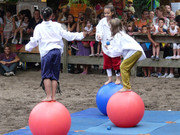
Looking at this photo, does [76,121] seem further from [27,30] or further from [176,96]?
[27,30]

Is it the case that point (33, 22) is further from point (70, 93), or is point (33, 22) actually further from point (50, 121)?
point (50, 121)

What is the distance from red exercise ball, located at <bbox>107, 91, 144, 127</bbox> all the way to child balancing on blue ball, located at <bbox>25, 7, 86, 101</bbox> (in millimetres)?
1082

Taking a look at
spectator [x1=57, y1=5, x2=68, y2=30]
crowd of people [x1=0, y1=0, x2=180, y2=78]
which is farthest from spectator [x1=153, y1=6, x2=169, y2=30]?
spectator [x1=57, y1=5, x2=68, y2=30]

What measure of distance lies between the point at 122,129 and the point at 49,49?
1802 mm

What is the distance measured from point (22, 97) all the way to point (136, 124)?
4.25 meters

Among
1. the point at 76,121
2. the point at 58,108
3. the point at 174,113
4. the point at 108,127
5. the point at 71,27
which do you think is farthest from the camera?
the point at 71,27

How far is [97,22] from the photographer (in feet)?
47.8

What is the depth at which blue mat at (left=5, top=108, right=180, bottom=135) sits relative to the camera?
720 cm

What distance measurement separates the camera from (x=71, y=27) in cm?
1504

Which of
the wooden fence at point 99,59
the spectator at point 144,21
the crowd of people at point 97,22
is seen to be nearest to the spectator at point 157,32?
the crowd of people at point 97,22

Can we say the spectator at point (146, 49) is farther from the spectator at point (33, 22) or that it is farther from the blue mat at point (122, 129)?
the blue mat at point (122, 129)

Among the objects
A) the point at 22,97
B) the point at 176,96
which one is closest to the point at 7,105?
the point at 22,97

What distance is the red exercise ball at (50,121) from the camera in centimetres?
677

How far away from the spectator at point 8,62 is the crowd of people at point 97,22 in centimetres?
51
